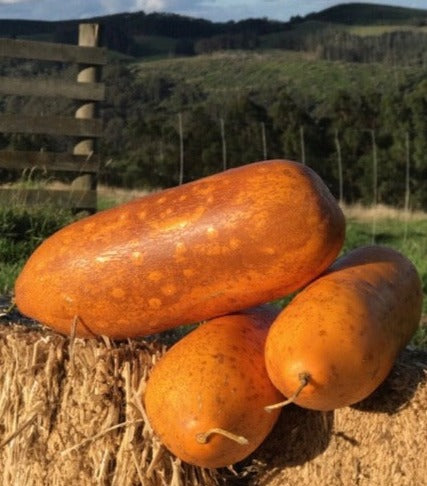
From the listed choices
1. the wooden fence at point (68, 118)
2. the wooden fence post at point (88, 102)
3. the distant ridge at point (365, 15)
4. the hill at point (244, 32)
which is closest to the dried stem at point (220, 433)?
the wooden fence at point (68, 118)

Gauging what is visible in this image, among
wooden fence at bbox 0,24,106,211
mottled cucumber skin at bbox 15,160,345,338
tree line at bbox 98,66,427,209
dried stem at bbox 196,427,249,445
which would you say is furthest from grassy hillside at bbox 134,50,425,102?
dried stem at bbox 196,427,249,445

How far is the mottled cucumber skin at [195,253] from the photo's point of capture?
2240 mm

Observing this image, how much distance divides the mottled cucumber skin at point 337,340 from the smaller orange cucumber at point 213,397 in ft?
0.27

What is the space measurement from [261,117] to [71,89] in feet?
50.8

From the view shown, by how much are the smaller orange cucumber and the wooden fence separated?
7.42m

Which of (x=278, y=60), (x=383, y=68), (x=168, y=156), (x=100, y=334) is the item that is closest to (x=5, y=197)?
(x=100, y=334)

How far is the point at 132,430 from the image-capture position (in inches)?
91.5

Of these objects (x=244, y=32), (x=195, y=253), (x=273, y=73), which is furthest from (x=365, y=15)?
(x=195, y=253)

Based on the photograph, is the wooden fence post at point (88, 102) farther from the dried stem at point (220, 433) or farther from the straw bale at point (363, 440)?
the dried stem at point (220, 433)

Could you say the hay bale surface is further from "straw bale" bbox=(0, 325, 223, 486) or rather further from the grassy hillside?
the grassy hillside

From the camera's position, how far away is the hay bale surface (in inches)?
88.9

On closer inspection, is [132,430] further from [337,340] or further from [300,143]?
[300,143]

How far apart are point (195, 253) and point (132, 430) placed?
1.46ft

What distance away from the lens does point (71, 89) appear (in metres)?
10.1
